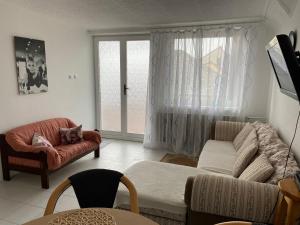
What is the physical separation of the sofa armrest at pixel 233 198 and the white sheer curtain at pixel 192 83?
2490 mm

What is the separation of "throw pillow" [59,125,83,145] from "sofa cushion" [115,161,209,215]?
1.54 m

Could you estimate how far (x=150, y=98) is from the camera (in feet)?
14.7

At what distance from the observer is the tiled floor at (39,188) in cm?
246

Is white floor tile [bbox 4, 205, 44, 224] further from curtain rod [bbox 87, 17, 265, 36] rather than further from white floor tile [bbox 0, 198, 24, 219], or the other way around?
curtain rod [bbox 87, 17, 265, 36]

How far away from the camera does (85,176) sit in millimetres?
1566

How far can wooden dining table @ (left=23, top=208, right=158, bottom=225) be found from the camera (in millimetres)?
1214

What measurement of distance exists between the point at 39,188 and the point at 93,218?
83.2 inches

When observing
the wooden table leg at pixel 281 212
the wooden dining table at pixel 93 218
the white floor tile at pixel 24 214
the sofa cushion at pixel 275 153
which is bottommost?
the white floor tile at pixel 24 214

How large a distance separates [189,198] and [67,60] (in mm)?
3526

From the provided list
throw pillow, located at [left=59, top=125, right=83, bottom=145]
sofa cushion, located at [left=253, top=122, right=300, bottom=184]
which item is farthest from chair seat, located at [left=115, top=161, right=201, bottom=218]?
throw pillow, located at [left=59, top=125, right=83, bottom=145]

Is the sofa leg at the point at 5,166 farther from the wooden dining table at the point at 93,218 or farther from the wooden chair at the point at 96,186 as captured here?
the wooden dining table at the point at 93,218

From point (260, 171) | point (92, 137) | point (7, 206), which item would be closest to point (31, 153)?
point (7, 206)

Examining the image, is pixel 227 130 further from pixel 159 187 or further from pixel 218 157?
pixel 159 187

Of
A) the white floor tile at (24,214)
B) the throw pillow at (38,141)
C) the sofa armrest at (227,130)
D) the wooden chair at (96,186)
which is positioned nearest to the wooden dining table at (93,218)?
the wooden chair at (96,186)
